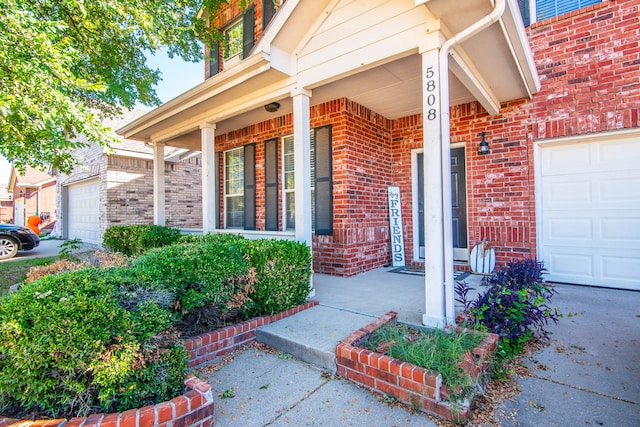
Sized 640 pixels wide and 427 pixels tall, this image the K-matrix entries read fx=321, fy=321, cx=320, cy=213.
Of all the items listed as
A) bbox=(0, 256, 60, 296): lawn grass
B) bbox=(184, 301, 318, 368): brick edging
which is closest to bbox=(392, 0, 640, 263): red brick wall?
bbox=(184, 301, 318, 368): brick edging

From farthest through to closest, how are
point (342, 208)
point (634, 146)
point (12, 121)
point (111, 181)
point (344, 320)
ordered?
point (111, 181), point (342, 208), point (634, 146), point (12, 121), point (344, 320)

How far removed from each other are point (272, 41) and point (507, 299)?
150 inches

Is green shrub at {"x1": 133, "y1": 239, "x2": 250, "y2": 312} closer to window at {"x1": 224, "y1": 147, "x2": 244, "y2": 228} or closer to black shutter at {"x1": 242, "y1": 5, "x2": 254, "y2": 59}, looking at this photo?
window at {"x1": 224, "y1": 147, "x2": 244, "y2": 228}

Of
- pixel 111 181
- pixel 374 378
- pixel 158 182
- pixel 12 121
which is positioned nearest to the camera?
pixel 374 378

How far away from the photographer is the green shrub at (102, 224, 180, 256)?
6.29 m

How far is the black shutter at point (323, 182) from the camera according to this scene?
217 inches

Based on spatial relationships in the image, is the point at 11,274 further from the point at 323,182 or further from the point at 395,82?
the point at 395,82

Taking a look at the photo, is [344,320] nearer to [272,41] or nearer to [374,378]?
[374,378]

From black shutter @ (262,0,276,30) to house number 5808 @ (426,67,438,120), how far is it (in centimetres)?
450

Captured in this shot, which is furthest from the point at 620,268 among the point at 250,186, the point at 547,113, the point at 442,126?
the point at 250,186

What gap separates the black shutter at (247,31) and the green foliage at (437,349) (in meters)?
6.17

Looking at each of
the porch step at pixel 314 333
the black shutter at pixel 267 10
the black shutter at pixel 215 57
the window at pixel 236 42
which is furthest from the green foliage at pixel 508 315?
the black shutter at pixel 215 57

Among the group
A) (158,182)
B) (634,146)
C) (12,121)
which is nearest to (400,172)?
(634,146)

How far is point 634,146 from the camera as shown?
4.35m
